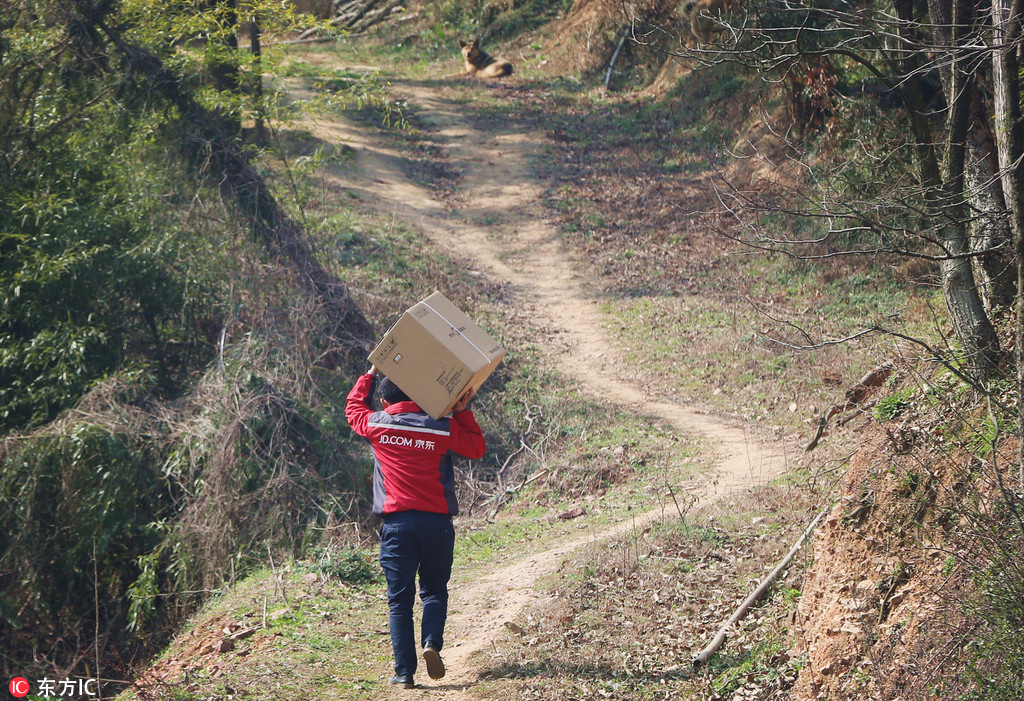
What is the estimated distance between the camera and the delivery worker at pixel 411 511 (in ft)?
16.5

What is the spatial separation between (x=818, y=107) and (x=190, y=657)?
16.9 metres

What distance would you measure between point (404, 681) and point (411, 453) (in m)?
1.39

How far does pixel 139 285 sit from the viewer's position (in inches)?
467

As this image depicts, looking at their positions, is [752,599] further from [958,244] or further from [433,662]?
[958,244]

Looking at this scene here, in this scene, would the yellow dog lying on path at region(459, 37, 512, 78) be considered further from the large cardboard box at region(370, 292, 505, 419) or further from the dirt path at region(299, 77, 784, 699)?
the large cardboard box at region(370, 292, 505, 419)

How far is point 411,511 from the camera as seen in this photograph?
504cm

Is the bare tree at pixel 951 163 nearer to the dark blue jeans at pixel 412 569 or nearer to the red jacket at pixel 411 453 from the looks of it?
the red jacket at pixel 411 453

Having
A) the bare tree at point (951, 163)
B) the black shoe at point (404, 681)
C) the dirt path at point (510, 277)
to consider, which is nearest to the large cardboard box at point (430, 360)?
the black shoe at point (404, 681)

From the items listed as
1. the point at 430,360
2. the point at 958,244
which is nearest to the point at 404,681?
the point at 430,360

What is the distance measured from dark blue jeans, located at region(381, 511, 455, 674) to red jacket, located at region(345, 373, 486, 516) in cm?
9

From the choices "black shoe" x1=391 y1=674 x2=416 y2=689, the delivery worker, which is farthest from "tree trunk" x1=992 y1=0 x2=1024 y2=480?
"black shoe" x1=391 y1=674 x2=416 y2=689

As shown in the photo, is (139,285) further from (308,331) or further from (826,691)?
(826,691)

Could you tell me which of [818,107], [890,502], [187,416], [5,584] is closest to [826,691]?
[890,502]

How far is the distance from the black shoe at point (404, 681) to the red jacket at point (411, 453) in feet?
3.27
